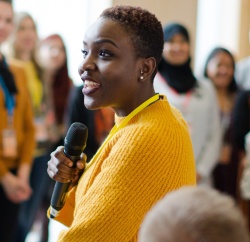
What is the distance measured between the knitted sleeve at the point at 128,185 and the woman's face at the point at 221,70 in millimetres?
3299

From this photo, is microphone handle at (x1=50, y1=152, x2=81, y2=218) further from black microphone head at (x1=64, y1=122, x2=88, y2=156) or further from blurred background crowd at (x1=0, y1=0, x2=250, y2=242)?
blurred background crowd at (x1=0, y1=0, x2=250, y2=242)

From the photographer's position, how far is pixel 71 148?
1593 millimetres

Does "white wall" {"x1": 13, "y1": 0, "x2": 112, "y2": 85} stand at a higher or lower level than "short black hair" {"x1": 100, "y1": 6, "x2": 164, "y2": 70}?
lower

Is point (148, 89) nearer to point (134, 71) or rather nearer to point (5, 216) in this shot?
point (134, 71)

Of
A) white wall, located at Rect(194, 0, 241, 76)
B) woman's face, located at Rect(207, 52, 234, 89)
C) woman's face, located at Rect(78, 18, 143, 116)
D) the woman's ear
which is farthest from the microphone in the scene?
white wall, located at Rect(194, 0, 241, 76)

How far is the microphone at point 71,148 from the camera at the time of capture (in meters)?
1.60

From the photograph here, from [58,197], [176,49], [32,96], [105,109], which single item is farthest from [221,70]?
[58,197]

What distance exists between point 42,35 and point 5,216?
233 centimetres

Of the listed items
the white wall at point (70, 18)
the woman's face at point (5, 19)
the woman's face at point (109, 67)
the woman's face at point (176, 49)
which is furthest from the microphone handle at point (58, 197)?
the white wall at point (70, 18)

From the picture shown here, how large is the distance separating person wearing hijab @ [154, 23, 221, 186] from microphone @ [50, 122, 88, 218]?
187 centimetres

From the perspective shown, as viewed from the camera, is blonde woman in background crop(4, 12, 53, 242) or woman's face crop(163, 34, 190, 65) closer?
woman's face crop(163, 34, 190, 65)

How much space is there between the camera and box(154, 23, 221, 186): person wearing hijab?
3529 mm

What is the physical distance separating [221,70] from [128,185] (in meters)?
3.41

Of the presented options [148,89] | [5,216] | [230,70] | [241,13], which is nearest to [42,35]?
[230,70]
